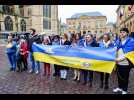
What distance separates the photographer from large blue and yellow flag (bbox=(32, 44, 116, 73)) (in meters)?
8.97

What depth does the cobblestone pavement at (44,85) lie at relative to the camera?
347 inches

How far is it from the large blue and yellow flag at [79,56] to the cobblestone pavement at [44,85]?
27.9 inches

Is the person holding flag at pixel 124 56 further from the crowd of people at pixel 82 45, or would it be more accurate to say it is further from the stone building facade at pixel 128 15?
the stone building facade at pixel 128 15

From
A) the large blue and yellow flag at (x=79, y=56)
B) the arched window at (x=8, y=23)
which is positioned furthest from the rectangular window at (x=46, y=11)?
the large blue and yellow flag at (x=79, y=56)

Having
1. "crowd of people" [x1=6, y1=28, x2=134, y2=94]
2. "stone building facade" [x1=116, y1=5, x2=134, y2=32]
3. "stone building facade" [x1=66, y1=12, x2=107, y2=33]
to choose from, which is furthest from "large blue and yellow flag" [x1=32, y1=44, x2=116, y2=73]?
"stone building facade" [x1=66, y1=12, x2=107, y2=33]

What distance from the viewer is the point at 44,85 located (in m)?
9.73

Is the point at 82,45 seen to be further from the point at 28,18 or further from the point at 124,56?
the point at 28,18

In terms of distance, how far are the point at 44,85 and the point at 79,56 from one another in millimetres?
1651

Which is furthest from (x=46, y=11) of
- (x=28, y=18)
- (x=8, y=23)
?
(x=8, y=23)

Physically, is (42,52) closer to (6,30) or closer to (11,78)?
(11,78)

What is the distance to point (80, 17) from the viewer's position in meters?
145

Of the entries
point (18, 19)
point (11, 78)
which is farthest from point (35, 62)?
point (18, 19)
